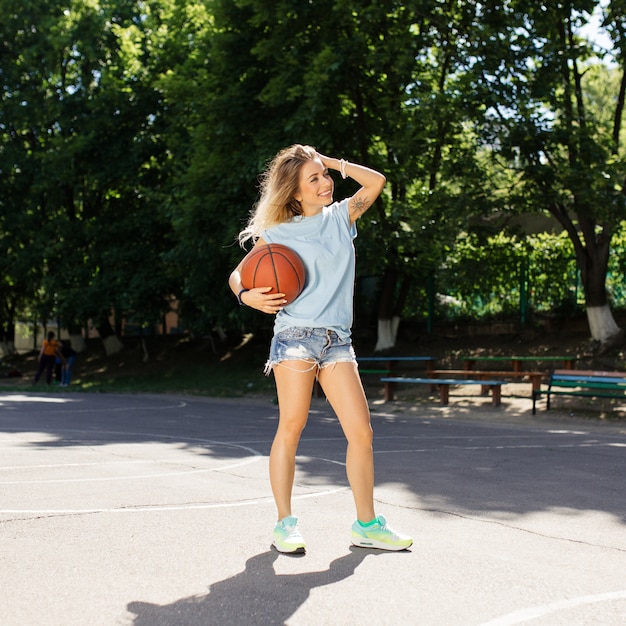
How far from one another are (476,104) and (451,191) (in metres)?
2.15

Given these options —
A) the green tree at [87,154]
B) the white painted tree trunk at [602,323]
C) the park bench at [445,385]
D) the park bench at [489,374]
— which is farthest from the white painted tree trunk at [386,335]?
the green tree at [87,154]

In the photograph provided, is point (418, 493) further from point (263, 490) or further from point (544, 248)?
point (544, 248)

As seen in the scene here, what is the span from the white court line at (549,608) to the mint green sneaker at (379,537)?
43.1 inches

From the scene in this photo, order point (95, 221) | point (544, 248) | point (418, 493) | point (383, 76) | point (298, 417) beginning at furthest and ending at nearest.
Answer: point (95, 221) < point (544, 248) < point (383, 76) < point (418, 493) < point (298, 417)

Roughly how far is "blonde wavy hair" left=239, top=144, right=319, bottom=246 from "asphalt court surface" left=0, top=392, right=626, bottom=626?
177 centimetres

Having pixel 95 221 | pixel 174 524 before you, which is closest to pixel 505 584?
pixel 174 524

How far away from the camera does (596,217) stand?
18031mm

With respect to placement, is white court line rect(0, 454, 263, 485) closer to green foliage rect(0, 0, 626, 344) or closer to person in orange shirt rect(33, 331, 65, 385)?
green foliage rect(0, 0, 626, 344)

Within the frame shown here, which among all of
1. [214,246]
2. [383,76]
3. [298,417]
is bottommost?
[298,417]

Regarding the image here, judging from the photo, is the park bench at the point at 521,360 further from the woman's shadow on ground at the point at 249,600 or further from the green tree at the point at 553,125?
the woman's shadow on ground at the point at 249,600

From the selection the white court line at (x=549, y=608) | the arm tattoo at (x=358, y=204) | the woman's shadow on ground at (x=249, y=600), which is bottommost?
the woman's shadow on ground at (x=249, y=600)

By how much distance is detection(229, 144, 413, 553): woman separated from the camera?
4742mm

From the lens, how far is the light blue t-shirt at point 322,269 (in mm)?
4754

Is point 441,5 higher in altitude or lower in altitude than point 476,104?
higher
